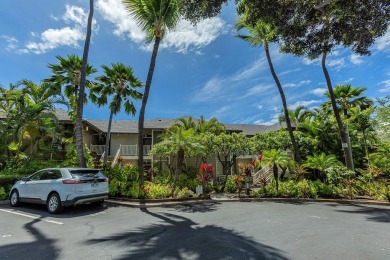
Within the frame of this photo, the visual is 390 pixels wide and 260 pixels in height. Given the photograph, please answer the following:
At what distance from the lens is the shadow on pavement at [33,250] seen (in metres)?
4.92

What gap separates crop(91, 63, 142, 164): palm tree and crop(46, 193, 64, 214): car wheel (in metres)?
8.39

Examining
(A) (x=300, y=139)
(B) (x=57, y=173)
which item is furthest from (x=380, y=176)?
(B) (x=57, y=173)

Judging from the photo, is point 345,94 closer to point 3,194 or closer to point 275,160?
point 275,160

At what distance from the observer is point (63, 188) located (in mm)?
9008

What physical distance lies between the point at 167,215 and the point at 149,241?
332 centimetres

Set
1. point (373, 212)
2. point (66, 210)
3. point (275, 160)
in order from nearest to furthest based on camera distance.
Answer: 1. point (373, 212)
2. point (66, 210)
3. point (275, 160)

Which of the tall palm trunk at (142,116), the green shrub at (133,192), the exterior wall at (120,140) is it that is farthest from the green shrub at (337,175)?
the exterior wall at (120,140)

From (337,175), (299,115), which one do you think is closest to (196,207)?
(337,175)

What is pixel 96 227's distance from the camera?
23.6ft

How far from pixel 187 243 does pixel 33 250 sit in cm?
327

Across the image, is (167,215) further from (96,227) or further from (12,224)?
(12,224)

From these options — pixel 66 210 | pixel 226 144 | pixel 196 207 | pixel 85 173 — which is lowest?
pixel 196 207

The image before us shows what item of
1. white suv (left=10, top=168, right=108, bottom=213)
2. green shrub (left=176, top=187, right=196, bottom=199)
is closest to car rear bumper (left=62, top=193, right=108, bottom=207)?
white suv (left=10, top=168, right=108, bottom=213)

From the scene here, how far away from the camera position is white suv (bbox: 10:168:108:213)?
897 centimetres
